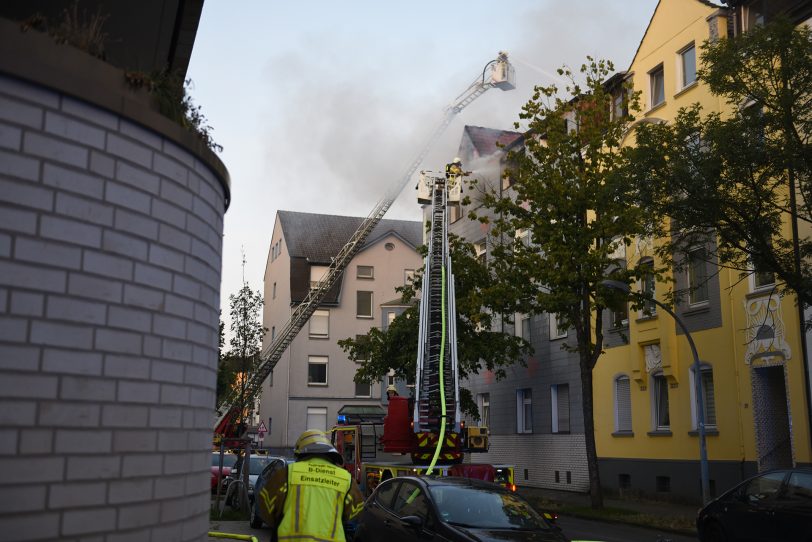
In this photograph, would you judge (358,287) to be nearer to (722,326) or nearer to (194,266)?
(722,326)

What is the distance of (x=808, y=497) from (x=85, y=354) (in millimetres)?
9559

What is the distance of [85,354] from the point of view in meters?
6.43

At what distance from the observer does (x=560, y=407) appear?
32.4 metres

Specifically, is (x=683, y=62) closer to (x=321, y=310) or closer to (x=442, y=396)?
(x=442, y=396)

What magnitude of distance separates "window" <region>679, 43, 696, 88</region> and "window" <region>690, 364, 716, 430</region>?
817 cm

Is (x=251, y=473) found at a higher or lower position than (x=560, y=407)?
lower

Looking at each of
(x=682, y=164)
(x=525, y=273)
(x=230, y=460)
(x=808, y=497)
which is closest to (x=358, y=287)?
(x=230, y=460)

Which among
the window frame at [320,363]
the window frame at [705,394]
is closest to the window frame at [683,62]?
the window frame at [705,394]

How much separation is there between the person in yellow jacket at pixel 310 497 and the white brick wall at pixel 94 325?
130cm

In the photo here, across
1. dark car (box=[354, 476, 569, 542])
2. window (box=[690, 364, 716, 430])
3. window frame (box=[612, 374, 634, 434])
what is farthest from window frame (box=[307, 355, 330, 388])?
dark car (box=[354, 476, 569, 542])

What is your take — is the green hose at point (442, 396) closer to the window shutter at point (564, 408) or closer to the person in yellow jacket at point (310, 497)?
the window shutter at point (564, 408)

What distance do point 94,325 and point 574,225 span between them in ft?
59.0

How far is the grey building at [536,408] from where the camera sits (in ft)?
102

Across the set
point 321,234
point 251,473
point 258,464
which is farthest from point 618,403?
point 321,234
